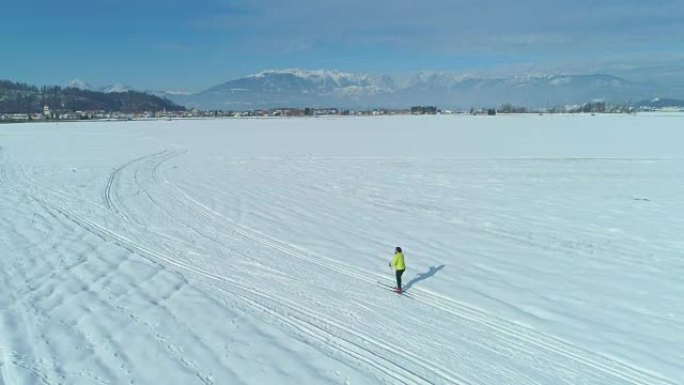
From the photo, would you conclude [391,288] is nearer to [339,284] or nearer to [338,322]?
[339,284]

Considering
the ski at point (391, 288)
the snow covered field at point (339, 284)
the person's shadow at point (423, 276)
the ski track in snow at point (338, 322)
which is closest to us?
the ski track in snow at point (338, 322)

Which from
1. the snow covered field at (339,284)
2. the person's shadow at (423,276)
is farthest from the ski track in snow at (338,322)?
the person's shadow at (423,276)

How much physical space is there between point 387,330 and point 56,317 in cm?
573

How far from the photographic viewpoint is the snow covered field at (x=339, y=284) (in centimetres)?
728

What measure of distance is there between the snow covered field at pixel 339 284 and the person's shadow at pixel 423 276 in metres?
0.07

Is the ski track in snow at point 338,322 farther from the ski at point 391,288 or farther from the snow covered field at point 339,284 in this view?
the ski at point 391,288

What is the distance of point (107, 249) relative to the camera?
41.2 ft

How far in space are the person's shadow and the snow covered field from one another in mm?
69

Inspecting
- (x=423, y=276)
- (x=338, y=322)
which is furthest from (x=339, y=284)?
(x=423, y=276)

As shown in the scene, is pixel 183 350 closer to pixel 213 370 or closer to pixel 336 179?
pixel 213 370

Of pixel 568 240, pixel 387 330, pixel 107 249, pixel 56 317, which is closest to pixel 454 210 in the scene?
pixel 568 240

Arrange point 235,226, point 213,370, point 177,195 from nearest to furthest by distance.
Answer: point 213,370, point 235,226, point 177,195

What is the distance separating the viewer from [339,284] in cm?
1040

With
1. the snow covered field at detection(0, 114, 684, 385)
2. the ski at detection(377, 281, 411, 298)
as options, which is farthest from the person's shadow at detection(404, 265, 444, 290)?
the ski at detection(377, 281, 411, 298)
